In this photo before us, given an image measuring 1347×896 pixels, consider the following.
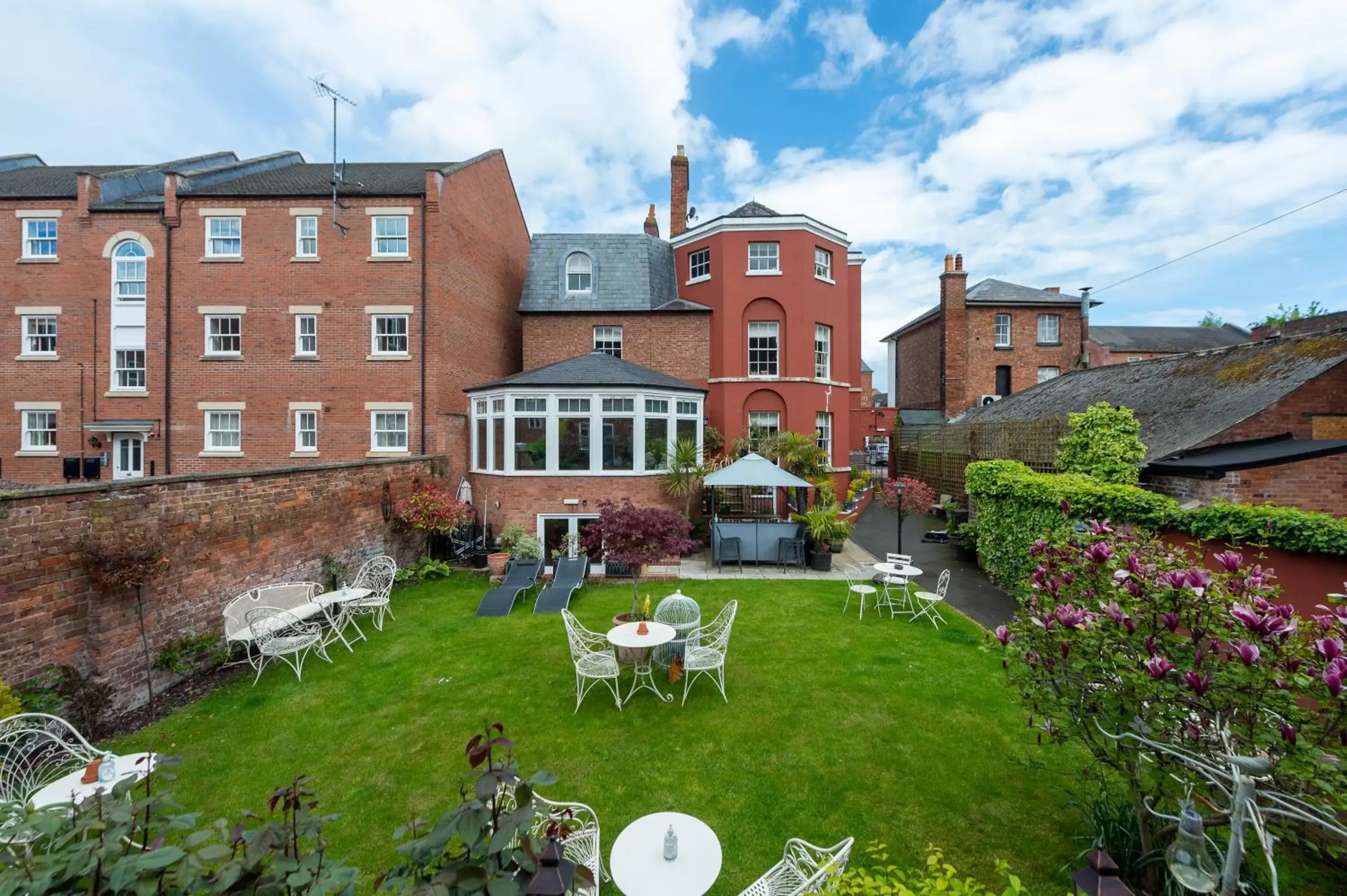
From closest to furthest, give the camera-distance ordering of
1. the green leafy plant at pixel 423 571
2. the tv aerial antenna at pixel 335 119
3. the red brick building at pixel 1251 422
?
the red brick building at pixel 1251 422
the green leafy plant at pixel 423 571
the tv aerial antenna at pixel 335 119

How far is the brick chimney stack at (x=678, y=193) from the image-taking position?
21.6 m

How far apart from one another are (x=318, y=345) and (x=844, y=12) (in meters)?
18.0

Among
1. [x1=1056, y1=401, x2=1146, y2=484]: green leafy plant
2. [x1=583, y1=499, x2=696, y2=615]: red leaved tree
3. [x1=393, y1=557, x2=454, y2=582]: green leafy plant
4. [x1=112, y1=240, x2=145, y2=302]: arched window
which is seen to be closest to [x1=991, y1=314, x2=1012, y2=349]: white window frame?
[x1=1056, y1=401, x2=1146, y2=484]: green leafy plant

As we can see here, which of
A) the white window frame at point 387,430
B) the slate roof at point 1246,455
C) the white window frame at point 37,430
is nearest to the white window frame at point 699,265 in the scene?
the white window frame at point 387,430

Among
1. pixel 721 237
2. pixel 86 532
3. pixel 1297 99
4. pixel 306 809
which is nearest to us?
pixel 306 809

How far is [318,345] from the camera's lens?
1611 cm

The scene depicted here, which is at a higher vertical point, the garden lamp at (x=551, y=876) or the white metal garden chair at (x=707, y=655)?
the garden lamp at (x=551, y=876)

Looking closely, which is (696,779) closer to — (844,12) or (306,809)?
(306,809)

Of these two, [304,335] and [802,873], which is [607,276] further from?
[802,873]

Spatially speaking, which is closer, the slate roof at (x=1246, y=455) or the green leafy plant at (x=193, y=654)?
the green leafy plant at (x=193, y=654)

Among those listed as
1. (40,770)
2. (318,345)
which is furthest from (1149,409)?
(318,345)

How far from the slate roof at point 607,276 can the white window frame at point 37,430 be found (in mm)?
15307

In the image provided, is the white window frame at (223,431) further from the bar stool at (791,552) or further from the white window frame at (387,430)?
the bar stool at (791,552)

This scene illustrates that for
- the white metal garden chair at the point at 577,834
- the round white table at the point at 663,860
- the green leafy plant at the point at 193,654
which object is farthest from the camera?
the green leafy plant at the point at 193,654
